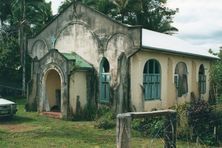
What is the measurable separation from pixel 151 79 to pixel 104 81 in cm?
256

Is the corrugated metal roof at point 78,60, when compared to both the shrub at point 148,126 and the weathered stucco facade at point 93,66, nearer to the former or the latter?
the weathered stucco facade at point 93,66

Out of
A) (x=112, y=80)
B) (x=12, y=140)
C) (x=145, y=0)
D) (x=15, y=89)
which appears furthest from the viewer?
(x=145, y=0)

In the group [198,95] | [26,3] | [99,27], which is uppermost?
[26,3]

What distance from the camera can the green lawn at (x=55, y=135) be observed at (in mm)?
14000

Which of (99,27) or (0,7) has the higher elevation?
(0,7)

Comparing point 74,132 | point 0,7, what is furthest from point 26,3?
point 74,132

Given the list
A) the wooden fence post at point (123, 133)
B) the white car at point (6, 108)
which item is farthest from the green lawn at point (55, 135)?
the wooden fence post at point (123, 133)

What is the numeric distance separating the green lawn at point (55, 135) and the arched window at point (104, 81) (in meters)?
2.37

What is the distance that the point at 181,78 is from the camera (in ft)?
82.2

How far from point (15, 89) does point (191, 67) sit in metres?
16.8

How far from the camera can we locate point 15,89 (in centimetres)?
3572

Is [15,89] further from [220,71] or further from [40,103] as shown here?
[220,71]

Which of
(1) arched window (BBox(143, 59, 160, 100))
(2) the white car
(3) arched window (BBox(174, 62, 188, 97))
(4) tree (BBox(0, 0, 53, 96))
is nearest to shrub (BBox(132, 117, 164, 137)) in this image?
(1) arched window (BBox(143, 59, 160, 100))

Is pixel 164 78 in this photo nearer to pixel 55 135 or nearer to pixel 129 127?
pixel 55 135
